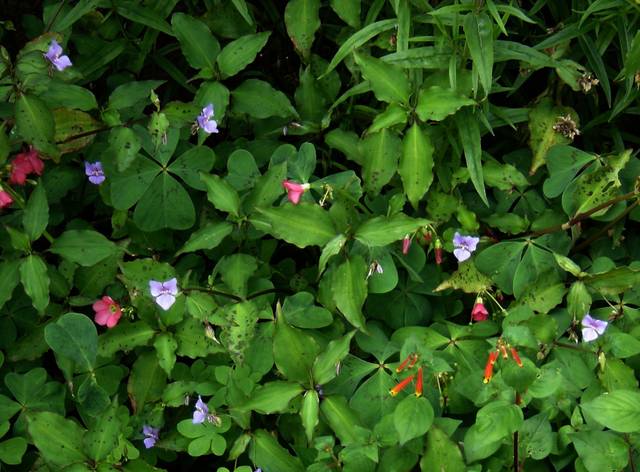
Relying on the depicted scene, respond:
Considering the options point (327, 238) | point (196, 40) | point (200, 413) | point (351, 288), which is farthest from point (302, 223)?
point (196, 40)

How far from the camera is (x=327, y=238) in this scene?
2.35 metres

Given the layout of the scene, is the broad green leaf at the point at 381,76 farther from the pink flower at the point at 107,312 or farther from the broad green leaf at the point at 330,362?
the pink flower at the point at 107,312

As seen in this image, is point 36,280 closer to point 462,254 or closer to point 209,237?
point 209,237

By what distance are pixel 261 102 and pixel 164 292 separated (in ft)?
2.19

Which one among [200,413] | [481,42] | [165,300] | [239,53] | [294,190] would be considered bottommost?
[200,413]

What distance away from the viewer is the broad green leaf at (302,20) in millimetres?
2621

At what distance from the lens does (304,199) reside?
2504 millimetres

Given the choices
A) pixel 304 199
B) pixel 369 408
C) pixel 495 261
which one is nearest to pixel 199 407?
pixel 369 408

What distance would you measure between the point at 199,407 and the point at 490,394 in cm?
75

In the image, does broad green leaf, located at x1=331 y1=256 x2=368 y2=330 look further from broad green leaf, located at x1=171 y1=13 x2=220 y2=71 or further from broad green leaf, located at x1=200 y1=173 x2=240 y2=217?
broad green leaf, located at x1=171 y1=13 x2=220 y2=71

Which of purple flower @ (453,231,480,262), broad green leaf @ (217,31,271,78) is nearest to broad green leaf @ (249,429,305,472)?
purple flower @ (453,231,480,262)

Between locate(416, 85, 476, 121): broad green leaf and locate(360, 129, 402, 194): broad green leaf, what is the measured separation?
0.15 m

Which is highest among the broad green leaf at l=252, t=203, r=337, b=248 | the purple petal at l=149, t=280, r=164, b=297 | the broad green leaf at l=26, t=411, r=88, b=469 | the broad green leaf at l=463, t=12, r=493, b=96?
the broad green leaf at l=463, t=12, r=493, b=96

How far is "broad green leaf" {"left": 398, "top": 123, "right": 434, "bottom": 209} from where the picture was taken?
2.37m
